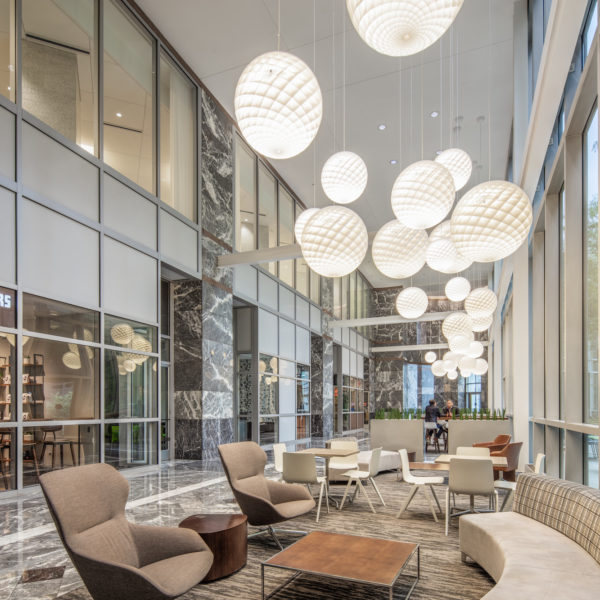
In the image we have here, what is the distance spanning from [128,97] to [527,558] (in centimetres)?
869

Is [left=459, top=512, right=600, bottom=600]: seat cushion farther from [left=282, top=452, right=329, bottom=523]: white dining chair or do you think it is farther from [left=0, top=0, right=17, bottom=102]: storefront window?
[left=0, top=0, right=17, bottom=102]: storefront window

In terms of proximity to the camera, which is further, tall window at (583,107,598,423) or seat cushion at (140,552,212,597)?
tall window at (583,107,598,423)

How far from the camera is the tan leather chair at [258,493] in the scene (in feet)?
15.1

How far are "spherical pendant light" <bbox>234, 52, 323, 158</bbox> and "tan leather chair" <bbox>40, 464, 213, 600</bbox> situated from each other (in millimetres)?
2265

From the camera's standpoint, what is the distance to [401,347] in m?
25.8

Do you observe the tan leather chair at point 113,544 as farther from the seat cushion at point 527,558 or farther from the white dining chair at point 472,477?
the white dining chair at point 472,477

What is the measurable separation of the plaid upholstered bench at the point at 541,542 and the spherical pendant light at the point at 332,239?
2292 mm

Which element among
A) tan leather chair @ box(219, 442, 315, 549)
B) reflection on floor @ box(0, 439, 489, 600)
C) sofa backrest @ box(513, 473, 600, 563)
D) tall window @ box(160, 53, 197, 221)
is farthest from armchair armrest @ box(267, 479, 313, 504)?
tall window @ box(160, 53, 197, 221)

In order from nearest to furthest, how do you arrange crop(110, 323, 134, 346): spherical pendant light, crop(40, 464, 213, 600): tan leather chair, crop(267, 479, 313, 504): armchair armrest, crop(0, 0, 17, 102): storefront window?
crop(40, 464, 213, 600): tan leather chair < crop(267, 479, 313, 504): armchair armrest < crop(0, 0, 17, 102): storefront window < crop(110, 323, 134, 346): spherical pendant light

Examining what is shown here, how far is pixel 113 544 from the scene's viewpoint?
10.1 feet

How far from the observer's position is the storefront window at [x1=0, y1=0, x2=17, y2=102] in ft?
21.2

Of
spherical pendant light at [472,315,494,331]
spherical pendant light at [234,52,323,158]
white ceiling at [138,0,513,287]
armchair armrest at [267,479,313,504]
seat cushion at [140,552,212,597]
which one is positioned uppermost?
white ceiling at [138,0,513,287]

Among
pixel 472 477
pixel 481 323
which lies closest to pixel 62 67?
pixel 481 323

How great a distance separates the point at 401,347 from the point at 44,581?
23.1 m
